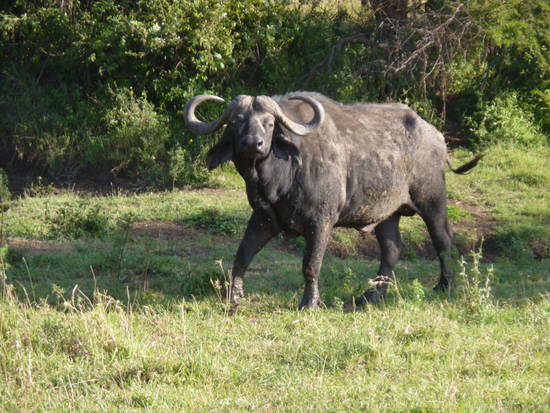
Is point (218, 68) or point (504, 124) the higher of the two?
point (218, 68)

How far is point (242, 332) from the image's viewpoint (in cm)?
610

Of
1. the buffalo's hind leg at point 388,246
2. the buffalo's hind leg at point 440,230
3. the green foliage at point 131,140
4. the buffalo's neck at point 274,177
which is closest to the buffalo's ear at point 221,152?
the buffalo's neck at point 274,177

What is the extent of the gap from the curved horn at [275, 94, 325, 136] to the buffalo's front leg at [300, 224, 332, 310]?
2.71 ft

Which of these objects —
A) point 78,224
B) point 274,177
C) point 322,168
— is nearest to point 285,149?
point 274,177

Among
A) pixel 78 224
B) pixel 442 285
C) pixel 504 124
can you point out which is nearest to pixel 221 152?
pixel 442 285

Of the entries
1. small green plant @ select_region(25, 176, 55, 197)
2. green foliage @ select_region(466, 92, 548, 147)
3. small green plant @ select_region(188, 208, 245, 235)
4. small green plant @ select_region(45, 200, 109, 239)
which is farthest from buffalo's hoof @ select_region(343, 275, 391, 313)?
green foliage @ select_region(466, 92, 548, 147)

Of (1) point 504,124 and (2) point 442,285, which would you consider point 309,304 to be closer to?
(2) point 442,285

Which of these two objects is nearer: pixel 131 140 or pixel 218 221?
pixel 218 221

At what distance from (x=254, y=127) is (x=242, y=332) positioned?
5.25 ft

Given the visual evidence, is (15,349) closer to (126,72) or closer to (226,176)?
(226,176)

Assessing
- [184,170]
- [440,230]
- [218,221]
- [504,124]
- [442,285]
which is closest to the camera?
[442,285]

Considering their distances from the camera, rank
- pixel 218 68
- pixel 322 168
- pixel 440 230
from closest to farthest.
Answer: pixel 322 168 → pixel 440 230 → pixel 218 68

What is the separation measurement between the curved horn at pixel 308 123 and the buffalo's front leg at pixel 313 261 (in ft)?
2.71

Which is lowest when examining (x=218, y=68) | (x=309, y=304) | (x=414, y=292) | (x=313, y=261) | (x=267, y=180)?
(x=309, y=304)
